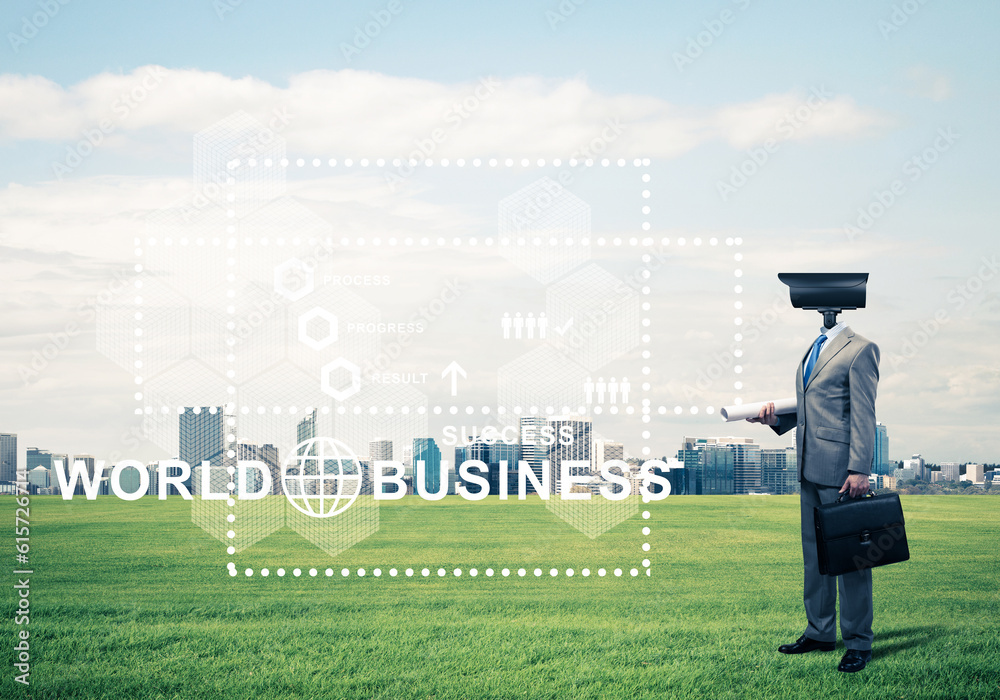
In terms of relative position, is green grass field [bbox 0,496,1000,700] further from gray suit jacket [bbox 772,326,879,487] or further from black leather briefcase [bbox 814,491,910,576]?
gray suit jacket [bbox 772,326,879,487]

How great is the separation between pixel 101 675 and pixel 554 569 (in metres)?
4.92

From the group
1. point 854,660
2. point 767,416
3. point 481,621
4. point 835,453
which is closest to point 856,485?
point 835,453

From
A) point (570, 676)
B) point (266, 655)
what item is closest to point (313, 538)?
point (266, 655)

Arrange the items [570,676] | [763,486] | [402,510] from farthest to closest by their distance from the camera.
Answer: [402,510], [763,486], [570,676]

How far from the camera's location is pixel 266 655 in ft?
19.8

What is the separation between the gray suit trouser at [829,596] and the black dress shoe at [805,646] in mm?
33

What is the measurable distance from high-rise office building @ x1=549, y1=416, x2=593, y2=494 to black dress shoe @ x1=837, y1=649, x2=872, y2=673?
3159mm

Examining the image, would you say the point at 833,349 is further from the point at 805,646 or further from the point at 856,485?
the point at 805,646

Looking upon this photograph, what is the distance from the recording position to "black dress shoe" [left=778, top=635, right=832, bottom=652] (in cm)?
613

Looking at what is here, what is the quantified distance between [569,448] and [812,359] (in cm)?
306

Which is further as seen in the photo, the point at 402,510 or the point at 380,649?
the point at 402,510

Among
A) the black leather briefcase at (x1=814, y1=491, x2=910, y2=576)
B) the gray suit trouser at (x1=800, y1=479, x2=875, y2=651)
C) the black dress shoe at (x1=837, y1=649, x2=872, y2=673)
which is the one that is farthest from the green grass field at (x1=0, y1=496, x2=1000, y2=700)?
the black leather briefcase at (x1=814, y1=491, x2=910, y2=576)

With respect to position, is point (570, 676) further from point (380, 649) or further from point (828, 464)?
point (828, 464)

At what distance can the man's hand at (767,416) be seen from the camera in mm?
6344
